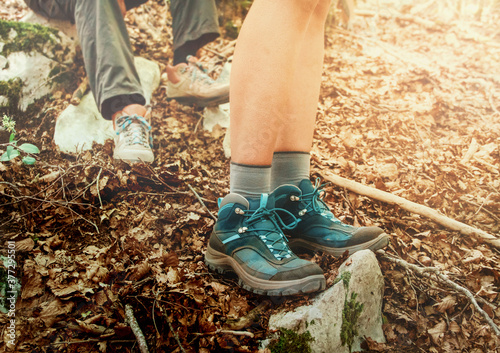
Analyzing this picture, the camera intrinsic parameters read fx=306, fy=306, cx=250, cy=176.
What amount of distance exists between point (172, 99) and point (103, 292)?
92.2 inches

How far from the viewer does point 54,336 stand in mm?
1130

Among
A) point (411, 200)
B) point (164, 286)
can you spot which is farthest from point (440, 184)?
point (164, 286)

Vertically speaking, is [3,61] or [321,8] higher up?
[321,8]

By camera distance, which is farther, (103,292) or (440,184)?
(440,184)

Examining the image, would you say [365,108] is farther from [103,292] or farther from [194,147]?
[103,292]

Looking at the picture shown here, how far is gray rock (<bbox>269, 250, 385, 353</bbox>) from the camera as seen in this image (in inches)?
51.3

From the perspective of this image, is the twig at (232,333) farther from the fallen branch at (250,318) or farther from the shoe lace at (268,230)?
the shoe lace at (268,230)

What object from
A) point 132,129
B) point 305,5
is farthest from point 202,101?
point 305,5

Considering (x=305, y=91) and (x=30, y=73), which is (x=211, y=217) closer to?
(x=305, y=91)

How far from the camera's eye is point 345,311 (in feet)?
4.58

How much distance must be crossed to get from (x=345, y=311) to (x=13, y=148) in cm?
196

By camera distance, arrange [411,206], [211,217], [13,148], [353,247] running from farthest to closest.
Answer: [411,206] → [211,217] → [13,148] → [353,247]

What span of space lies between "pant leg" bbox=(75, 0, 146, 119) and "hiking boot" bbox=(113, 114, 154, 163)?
0.18 metres

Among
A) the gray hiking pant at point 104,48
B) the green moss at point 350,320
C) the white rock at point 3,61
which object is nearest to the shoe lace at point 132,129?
the gray hiking pant at point 104,48
